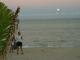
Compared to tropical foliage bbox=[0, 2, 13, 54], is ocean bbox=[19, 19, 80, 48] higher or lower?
lower

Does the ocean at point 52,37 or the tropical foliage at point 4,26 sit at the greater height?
the tropical foliage at point 4,26

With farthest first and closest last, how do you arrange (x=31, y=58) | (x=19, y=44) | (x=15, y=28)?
(x=31, y=58) → (x=19, y=44) → (x=15, y=28)

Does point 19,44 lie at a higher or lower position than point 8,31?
lower

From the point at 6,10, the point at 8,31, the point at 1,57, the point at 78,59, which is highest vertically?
the point at 6,10

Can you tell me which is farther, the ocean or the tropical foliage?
the ocean

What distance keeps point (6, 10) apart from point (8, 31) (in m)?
0.15

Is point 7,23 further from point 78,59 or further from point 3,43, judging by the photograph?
point 78,59

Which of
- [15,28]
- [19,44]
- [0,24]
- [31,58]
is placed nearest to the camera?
[0,24]

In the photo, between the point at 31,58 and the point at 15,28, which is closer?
the point at 15,28

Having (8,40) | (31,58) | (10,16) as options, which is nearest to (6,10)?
(10,16)

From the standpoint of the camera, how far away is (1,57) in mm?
1992

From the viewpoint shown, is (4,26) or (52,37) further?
(52,37)

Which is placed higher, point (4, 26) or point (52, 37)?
point (4, 26)

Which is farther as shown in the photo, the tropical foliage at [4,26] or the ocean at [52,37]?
the ocean at [52,37]
